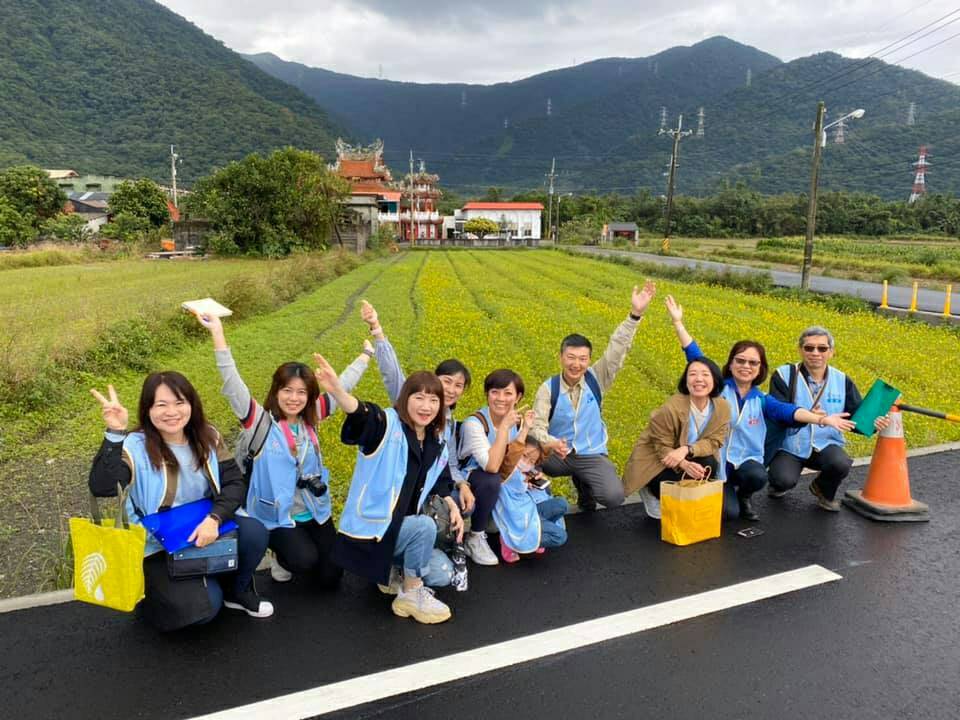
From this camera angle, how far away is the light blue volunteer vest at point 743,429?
15.8 ft

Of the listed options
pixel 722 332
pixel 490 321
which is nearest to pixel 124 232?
pixel 490 321

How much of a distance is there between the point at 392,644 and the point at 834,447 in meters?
3.64

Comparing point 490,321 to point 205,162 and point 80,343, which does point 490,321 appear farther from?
point 205,162

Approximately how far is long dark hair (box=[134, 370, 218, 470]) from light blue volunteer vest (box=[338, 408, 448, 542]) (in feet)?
2.62

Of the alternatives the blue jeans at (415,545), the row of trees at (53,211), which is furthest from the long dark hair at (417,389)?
the row of trees at (53,211)

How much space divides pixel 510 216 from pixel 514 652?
7576 cm

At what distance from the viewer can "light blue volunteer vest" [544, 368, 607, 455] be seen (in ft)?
15.7

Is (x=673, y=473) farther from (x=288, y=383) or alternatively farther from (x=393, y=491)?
(x=288, y=383)

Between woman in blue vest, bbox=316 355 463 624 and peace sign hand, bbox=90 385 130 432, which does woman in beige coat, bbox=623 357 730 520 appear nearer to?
woman in blue vest, bbox=316 355 463 624

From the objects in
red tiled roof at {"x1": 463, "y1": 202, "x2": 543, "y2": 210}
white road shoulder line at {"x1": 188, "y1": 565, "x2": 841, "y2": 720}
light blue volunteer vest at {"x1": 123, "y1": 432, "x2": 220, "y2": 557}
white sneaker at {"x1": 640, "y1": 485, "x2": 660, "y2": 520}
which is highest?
red tiled roof at {"x1": 463, "y1": 202, "x2": 543, "y2": 210}

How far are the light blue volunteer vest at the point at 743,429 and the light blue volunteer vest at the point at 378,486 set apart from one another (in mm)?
2596

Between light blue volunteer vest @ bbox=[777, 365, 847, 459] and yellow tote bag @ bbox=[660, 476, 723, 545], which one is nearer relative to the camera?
yellow tote bag @ bbox=[660, 476, 723, 545]

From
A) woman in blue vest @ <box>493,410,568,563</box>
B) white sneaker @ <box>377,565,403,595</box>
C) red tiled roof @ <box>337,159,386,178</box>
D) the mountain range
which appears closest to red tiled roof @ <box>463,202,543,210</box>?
red tiled roof @ <box>337,159,386,178</box>

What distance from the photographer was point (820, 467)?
16.2 ft
